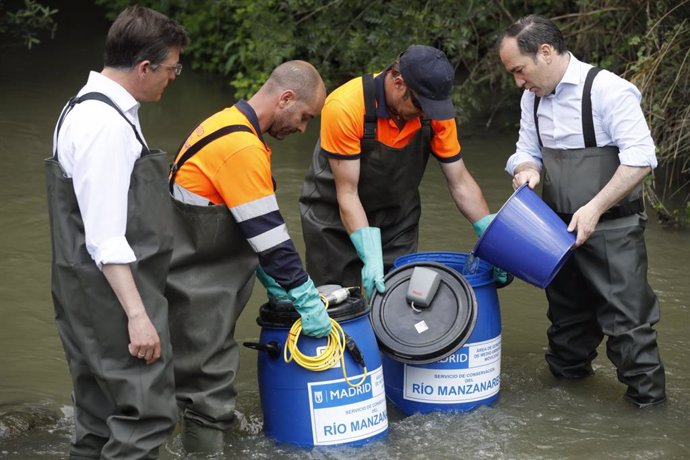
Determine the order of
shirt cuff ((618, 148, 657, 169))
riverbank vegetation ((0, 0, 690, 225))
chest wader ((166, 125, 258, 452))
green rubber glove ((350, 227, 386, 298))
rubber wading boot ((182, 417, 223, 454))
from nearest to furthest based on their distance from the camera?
chest wader ((166, 125, 258, 452))
rubber wading boot ((182, 417, 223, 454))
shirt cuff ((618, 148, 657, 169))
green rubber glove ((350, 227, 386, 298))
riverbank vegetation ((0, 0, 690, 225))

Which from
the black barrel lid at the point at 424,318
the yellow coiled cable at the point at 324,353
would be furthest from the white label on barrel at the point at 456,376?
the yellow coiled cable at the point at 324,353

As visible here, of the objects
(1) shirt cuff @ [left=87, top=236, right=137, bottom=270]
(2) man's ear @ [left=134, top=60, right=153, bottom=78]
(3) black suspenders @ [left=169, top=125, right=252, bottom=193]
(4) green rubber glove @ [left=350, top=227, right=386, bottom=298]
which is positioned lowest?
(4) green rubber glove @ [left=350, top=227, right=386, bottom=298]

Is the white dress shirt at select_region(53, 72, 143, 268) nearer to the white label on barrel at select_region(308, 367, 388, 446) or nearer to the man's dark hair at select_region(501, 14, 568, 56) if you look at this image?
the white label on barrel at select_region(308, 367, 388, 446)

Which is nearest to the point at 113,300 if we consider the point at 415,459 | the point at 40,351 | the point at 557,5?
the point at 415,459

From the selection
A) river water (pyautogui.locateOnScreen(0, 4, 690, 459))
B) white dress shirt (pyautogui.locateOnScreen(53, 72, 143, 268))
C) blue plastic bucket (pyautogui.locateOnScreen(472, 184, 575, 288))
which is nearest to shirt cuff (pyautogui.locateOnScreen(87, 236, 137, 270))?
white dress shirt (pyautogui.locateOnScreen(53, 72, 143, 268))

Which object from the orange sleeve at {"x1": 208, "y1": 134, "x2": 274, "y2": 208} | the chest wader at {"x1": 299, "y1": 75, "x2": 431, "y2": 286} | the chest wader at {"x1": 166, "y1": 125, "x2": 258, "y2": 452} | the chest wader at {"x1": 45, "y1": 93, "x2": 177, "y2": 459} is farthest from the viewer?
the chest wader at {"x1": 299, "y1": 75, "x2": 431, "y2": 286}

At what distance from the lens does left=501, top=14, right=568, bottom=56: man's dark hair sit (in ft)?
15.6

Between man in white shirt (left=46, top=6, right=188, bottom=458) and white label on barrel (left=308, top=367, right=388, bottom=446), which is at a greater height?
man in white shirt (left=46, top=6, right=188, bottom=458)

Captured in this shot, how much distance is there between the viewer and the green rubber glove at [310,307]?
13.8ft

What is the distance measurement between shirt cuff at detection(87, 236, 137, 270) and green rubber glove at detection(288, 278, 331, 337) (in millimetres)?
848

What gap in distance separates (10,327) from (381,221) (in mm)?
2226

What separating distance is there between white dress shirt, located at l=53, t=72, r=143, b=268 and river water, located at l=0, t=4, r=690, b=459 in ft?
4.33

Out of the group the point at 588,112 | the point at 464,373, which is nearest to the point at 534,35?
the point at 588,112

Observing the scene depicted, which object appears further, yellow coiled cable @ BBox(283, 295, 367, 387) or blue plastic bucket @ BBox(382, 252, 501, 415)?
blue plastic bucket @ BBox(382, 252, 501, 415)
